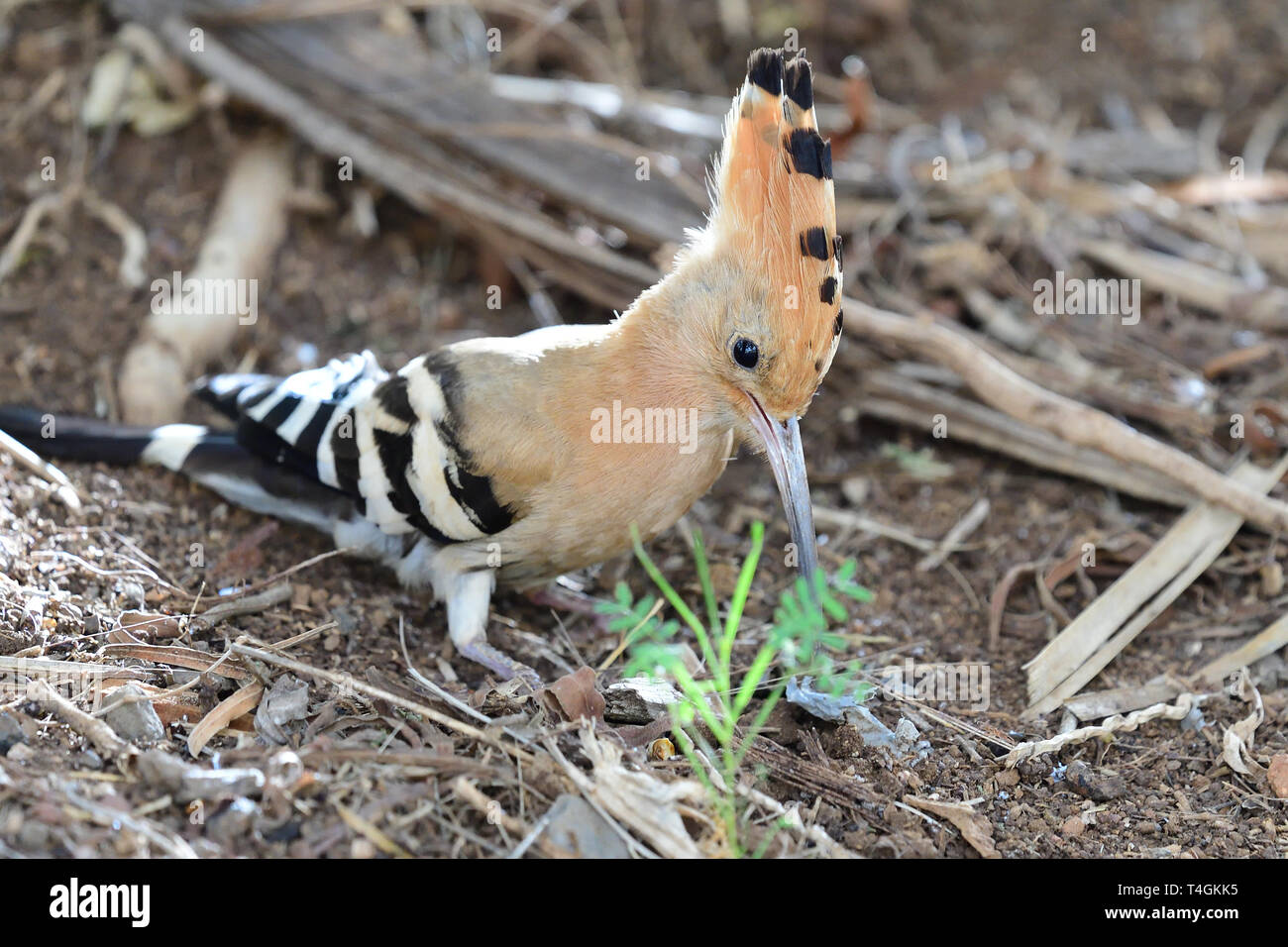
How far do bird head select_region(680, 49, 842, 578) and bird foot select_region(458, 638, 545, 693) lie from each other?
727 mm

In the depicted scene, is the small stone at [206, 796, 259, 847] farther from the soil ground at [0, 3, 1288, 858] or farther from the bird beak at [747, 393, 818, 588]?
the bird beak at [747, 393, 818, 588]

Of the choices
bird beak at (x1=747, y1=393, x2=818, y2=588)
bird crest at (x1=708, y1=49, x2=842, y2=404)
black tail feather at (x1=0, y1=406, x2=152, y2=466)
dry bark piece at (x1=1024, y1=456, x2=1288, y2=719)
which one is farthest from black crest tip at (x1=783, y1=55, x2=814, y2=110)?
black tail feather at (x1=0, y1=406, x2=152, y2=466)

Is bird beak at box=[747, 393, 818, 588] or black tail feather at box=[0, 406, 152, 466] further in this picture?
black tail feather at box=[0, 406, 152, 466]

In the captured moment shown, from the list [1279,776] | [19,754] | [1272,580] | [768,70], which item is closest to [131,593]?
[19,754]

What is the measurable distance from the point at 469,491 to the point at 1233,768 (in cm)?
198

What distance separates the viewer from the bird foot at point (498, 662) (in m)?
2.97

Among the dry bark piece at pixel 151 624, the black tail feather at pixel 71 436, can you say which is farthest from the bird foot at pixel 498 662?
the black tail feather at pixel 71 436

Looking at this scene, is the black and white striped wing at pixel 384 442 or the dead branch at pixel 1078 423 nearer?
the black and white striped wing at pixel 384 442

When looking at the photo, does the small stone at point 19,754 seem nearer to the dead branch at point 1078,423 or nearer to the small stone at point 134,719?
the small stone at point 134,719

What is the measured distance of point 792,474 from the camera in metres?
2.96

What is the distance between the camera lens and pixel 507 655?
320 cm

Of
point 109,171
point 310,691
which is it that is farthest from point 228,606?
point 109,171

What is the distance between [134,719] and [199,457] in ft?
3.88

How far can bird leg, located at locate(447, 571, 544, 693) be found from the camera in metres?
3.05
